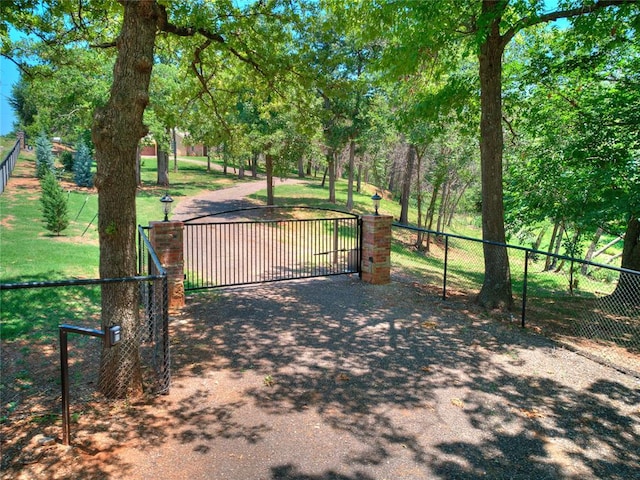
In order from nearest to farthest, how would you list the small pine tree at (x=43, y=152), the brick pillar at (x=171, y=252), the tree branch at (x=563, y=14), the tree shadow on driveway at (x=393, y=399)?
→ the tree shadow on driveway at (x=393, y=399) → the tree branch at (x=563, y=14) → the brick pillar at (x=171, y=252) → the small pine tree at (x=43, y=152)

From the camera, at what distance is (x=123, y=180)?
408cm

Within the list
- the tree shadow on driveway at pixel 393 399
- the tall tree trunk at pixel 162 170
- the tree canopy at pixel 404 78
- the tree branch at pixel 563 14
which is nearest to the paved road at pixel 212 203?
the tall tree trunk at pixel 162 170

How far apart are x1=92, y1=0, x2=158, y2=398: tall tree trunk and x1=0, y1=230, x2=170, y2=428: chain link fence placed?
15mm

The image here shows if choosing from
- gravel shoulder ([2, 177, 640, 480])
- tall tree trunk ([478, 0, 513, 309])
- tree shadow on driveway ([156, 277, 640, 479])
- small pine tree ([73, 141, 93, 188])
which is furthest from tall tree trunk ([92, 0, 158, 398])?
small pine tree ([73, 141, 93, 188])

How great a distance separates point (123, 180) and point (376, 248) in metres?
5.84

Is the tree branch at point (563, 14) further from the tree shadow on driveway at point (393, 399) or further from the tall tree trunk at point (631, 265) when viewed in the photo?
the tall tree trunk at point (631, 265)

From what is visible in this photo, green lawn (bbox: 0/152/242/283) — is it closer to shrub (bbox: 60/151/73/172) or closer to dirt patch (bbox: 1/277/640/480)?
shrub (bbox: 60/151/73/172)

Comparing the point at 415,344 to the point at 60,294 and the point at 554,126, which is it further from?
the point at 554,126

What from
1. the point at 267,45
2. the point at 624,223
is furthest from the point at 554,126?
the point at 267,45

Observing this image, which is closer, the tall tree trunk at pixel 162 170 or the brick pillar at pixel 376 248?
the brick pillar at pixel 376 248

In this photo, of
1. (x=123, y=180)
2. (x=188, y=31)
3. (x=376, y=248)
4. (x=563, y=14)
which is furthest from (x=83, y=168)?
(x=563, y=14)

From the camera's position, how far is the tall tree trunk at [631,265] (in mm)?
9500

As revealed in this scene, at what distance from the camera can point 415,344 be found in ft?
19.6

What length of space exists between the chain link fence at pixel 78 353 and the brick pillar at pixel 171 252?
2.20 feet
